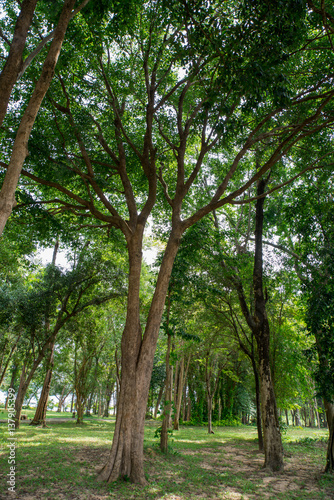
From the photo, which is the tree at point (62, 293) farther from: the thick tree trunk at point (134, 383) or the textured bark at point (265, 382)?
the thick tree trunk at point (134, 383)

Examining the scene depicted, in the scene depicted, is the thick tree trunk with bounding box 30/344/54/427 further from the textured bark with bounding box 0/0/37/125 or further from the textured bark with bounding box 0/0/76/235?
the textured bark with bounding box 0/0/37/125

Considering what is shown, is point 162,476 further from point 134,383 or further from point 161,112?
point 161,112

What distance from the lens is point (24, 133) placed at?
398cm

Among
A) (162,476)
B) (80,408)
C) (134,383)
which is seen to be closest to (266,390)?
(162,476)

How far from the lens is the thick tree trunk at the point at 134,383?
20.1 ft

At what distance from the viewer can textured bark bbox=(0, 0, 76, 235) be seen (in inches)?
139

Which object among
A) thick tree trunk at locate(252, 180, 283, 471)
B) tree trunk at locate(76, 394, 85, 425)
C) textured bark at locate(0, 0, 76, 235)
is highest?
textured bark at locate(0, 0, 76, 235)

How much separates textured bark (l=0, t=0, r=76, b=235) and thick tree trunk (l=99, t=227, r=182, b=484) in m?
4.15

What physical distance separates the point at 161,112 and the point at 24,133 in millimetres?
6124

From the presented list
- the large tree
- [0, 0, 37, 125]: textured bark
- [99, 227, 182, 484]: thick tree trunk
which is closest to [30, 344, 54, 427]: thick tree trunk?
the large tree

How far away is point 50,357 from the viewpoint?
16.3 meters

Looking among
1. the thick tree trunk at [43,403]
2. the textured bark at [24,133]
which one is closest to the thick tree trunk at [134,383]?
the textured bark at [24,133]

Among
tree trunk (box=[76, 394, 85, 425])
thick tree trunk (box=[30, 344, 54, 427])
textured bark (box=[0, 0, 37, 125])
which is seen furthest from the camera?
tree trunk (box=[76, 394, 85, 425])

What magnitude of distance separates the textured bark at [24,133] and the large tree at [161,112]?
180 cm
